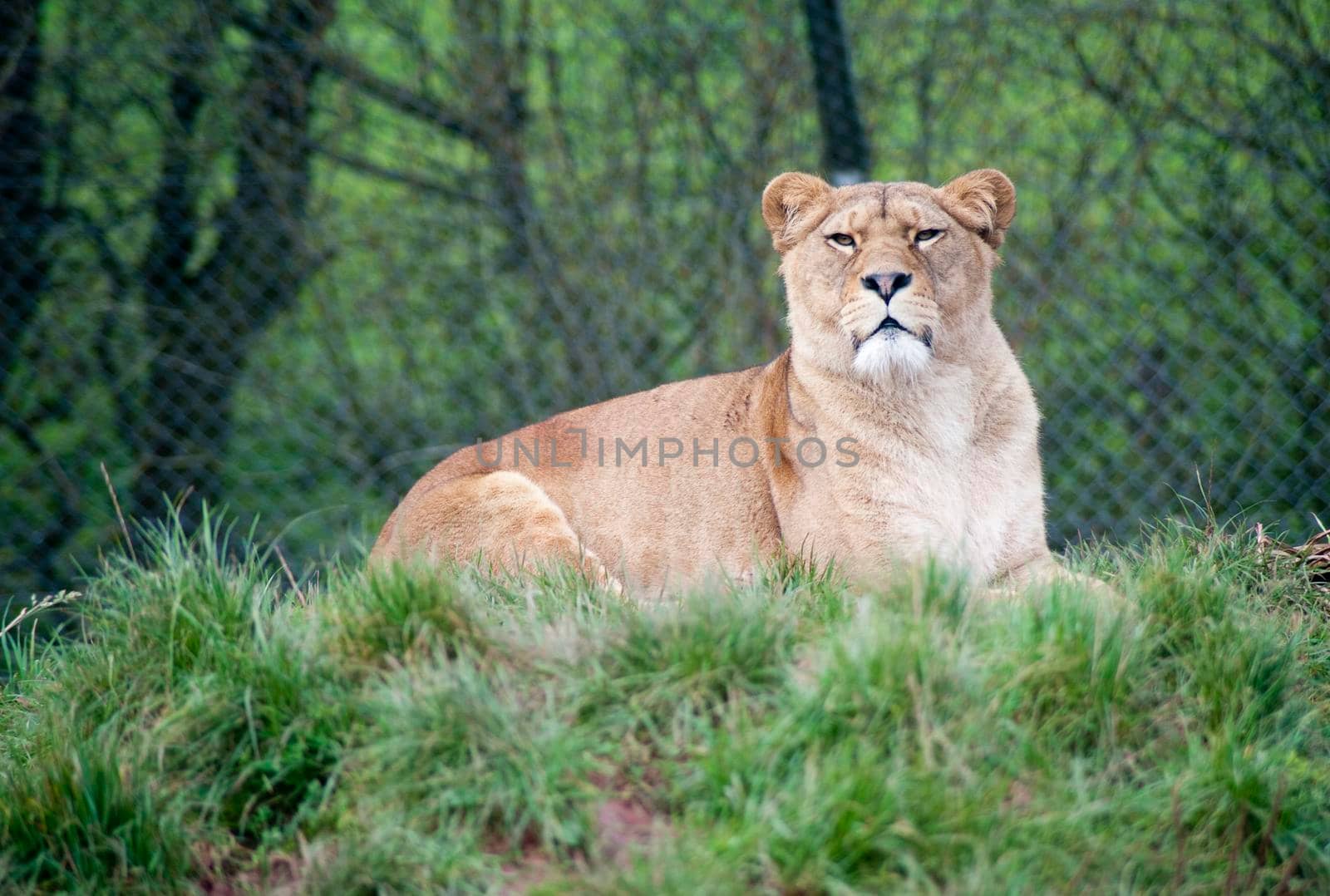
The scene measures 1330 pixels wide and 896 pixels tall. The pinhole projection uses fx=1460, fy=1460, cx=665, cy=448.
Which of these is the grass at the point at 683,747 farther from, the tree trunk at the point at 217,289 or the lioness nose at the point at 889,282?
the tree trunk at the point at 217,289

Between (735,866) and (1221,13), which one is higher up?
(1221,13)

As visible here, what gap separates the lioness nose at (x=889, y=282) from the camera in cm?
369

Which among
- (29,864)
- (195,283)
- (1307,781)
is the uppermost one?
(195,283)

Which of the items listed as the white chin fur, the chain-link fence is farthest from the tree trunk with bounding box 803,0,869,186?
the white chin fur

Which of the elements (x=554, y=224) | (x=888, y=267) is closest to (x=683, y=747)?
(x=888, y=267)

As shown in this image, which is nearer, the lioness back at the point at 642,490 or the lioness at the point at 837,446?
the lioness at the point at 837,446

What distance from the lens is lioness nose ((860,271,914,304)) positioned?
3691mm

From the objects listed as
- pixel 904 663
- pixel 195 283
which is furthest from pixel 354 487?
pixel 904 663

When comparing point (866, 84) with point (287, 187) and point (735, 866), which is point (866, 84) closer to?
point (287, 187)

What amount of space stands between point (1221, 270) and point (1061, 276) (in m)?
0.73

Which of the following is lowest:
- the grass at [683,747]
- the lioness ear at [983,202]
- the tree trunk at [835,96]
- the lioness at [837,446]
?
the grass at [683,747]

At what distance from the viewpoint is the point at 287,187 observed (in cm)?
753

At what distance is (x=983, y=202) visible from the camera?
4.03m

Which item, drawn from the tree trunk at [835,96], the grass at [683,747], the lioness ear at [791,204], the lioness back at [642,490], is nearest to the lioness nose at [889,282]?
the lioness ear at [791,204]
